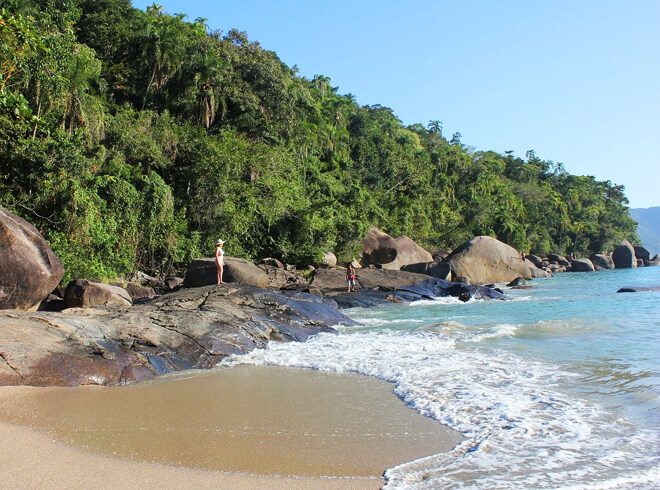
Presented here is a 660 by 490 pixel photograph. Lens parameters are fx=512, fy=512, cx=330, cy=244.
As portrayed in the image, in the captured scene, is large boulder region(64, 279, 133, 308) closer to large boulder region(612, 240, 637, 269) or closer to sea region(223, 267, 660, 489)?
sea region(223, 267, 660, 489)

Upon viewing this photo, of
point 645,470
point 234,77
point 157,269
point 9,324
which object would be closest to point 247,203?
point 157,269

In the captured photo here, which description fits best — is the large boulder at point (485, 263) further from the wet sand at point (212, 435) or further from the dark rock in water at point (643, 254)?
the dark rock in water at point (643, 254)

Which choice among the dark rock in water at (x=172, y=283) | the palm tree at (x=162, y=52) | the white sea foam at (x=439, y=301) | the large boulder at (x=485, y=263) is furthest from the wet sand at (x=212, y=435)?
the palm tree at (x=162, y=52)

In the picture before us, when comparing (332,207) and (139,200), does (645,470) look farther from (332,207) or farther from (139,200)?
(332,207)

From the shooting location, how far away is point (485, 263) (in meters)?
27.1

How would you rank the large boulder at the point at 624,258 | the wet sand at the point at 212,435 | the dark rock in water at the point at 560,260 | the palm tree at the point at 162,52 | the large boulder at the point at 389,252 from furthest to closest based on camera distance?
1. the large boulder at the point at 624,258
2. the dark rock in water at the point at 560,260
3. the large boulder at the point at 389,252
4. the palm tree at the point at 162,52
5. the wet sand at the point at 212,435

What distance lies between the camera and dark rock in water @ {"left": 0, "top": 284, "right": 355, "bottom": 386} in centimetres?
641

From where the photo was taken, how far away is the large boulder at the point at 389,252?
27.7 meters

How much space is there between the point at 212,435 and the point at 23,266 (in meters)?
6.35

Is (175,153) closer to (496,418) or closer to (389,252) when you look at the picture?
(389,252)

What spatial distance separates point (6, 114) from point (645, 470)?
17825 mm

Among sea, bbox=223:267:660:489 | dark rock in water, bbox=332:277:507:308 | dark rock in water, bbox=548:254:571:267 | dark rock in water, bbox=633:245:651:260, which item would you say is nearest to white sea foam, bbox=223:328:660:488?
sea, bbox=223:267:660:489

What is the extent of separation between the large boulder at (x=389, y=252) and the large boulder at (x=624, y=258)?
30802mm

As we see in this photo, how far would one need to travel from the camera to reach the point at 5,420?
4.80m
